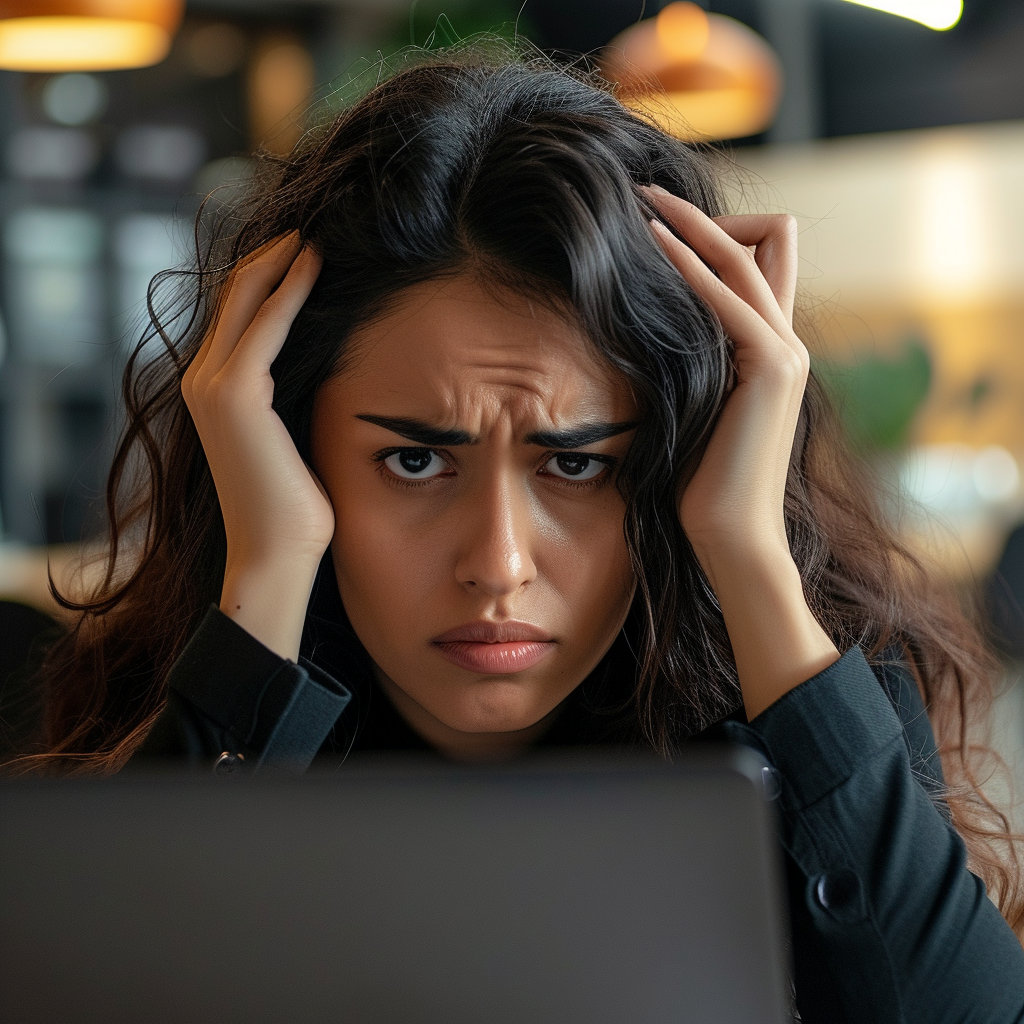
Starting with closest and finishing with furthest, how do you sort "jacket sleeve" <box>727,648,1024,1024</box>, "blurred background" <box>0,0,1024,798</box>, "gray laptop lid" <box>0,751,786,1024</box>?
"gray laptop lid" <box>0,751,786,1024</box> < "jacket sleeve" <box>727,648,1024,1024</box> < "blurred background" <box>0,0,1024,798</box>

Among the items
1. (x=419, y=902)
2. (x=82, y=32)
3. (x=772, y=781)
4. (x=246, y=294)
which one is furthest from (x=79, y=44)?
(x=419, y=902)

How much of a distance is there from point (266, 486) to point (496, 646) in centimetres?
24

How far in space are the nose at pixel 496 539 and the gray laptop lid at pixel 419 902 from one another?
0.45 meters

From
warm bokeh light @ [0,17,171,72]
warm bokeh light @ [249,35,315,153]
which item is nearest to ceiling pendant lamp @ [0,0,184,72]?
warm bokeh light @ [0,17,171,72]

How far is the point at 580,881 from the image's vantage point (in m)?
0.49

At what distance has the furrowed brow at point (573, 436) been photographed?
97 centimetres

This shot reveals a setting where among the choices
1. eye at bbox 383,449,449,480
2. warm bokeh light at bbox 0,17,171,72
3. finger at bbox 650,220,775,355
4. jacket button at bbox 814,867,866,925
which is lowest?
jacket button at bbox 814,867,866,925

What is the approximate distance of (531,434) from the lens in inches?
38.3

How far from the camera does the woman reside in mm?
915

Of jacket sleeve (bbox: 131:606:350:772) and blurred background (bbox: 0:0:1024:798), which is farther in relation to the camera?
blurred background (bbox: 0:0:1024:798)

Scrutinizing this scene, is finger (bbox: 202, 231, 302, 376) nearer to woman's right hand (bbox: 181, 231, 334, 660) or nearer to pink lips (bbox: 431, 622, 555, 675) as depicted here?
woman's right hand (bbox: 181, 231, 334, 660)

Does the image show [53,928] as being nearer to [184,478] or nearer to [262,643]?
[262,643]

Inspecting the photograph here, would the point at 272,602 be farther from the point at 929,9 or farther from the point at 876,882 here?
the point at 929,9

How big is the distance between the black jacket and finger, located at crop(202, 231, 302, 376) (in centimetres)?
28
